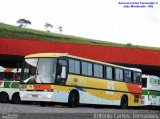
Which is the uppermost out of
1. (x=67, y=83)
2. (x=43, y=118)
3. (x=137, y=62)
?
(x=137, y=62)

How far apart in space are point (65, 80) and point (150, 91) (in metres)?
12.1

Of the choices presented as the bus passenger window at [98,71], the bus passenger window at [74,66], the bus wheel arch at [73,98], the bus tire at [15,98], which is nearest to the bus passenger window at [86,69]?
the bus passenger window at [74,66]

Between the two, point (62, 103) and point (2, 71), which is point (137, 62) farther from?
point (62, 103)

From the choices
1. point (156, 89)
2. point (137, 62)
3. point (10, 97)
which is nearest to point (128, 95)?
point (156, 89)

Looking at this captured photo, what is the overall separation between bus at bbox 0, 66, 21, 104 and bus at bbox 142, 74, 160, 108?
8.71 m

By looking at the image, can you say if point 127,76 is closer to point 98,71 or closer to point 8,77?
point 98,71

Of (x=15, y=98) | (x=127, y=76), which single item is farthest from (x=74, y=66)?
(x=15, y=98)

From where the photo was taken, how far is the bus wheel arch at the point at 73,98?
22.6 m

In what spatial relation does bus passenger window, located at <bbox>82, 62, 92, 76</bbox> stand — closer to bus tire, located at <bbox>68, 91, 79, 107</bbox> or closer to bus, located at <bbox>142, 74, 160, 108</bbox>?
bus tire, located at <bbox>68, 91, 79, 107</bbox>

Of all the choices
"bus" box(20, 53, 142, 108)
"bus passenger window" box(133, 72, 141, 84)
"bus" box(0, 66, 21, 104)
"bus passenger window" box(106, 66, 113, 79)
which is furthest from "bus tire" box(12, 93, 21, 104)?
"bus passenger window" box(133, 72, 141, 84)

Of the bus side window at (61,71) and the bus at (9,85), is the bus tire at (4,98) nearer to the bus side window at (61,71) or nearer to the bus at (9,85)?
the bus at (9,85)

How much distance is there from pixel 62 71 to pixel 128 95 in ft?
27.1

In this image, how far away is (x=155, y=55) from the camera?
Result: 43.5m

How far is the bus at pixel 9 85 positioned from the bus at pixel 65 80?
605 cm
